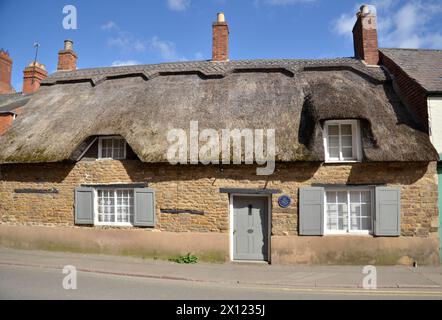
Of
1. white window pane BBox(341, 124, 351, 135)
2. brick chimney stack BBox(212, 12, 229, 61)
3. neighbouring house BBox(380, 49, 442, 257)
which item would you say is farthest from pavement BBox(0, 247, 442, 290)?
brick chimney stack BBox(212, 12, 229, 61)

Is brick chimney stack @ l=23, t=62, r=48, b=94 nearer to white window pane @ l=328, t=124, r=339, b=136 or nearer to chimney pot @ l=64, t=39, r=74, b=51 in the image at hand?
chimney pot @ l=64, t=39, r=74, b=51

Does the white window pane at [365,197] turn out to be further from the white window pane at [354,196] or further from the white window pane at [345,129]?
the white window pane at [345,129]

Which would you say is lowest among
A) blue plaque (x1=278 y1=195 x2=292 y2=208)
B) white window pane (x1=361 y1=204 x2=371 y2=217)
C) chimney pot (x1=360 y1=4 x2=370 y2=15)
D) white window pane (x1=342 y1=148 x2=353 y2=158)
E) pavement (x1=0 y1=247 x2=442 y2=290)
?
pavement (x1=0 y1=247 x2=442 y2=290)

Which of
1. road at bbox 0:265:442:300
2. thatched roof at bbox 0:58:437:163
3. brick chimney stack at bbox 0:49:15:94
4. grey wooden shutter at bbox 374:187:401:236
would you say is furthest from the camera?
brick chimney stack at bbox 0:49:15:94

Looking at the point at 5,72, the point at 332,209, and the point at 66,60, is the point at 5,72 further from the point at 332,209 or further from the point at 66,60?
the point at 332,209

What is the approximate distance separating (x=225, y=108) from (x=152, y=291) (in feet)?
20.0

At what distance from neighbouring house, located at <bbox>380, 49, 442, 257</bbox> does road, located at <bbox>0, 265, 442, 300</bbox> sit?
3871 millimetres

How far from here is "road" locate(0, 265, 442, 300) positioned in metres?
6.26

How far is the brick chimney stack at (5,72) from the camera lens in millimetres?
18469

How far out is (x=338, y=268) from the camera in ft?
28.2

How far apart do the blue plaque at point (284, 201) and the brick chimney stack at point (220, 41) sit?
6855 mm

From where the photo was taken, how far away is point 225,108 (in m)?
10.1

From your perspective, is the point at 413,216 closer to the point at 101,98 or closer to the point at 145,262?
the point at 145,262

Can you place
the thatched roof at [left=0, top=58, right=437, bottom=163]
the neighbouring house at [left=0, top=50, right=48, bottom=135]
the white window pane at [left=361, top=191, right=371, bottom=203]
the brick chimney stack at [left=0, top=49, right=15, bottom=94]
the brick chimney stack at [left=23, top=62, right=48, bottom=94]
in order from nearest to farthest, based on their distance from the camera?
the thatched roof at [left=0, top=58, right=437, bottom=163] < the white window pane at [left=361, top=191, right=371, bottom=203] < the neighbouring house at [left=0, top=50, right=48, bottom=135] < the brick chimney stack at [left=23, top=62, right=48, bottom=94] < the brick chimney stack at [left=0, top=49, right=15, bottom=94]
